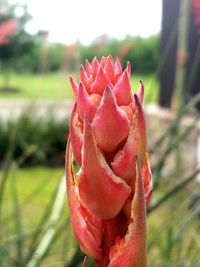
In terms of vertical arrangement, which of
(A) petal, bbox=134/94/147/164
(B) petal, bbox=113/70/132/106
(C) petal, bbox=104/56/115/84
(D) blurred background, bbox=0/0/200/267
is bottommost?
(D) blurred background, bbox=0/0/200/267

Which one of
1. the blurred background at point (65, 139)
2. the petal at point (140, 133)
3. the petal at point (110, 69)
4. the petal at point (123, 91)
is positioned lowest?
the blurred background at point (65, 139)

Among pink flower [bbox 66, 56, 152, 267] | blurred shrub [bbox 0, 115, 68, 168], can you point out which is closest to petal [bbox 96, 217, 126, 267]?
pink flower [bbox 66, 56, 152, 267]

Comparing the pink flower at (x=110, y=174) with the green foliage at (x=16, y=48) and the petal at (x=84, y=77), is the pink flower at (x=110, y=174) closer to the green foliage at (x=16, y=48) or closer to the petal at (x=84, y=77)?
the petal at (x=84, y=77)

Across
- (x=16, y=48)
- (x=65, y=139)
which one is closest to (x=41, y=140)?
(x=65, y=139)

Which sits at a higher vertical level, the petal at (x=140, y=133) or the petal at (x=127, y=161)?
the petal at (x=140, y=133)

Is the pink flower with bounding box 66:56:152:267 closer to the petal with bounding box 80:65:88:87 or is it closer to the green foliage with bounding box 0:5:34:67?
the petal with bounding box 80:65:88:87

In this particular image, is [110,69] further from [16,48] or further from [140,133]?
[16,48]

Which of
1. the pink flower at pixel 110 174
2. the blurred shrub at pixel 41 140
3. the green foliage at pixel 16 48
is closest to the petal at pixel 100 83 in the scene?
the pink flower at pixel 110 174

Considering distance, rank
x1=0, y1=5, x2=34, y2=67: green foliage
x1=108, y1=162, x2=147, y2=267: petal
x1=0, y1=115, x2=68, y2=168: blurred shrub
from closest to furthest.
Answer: x1=108, y1=162, x2=147, y2=267: petal < x1=0, y1=115, x2=68, y2=168: blurred shrub < x1=0, y1=5, x2=34, y2=67: green foliage
